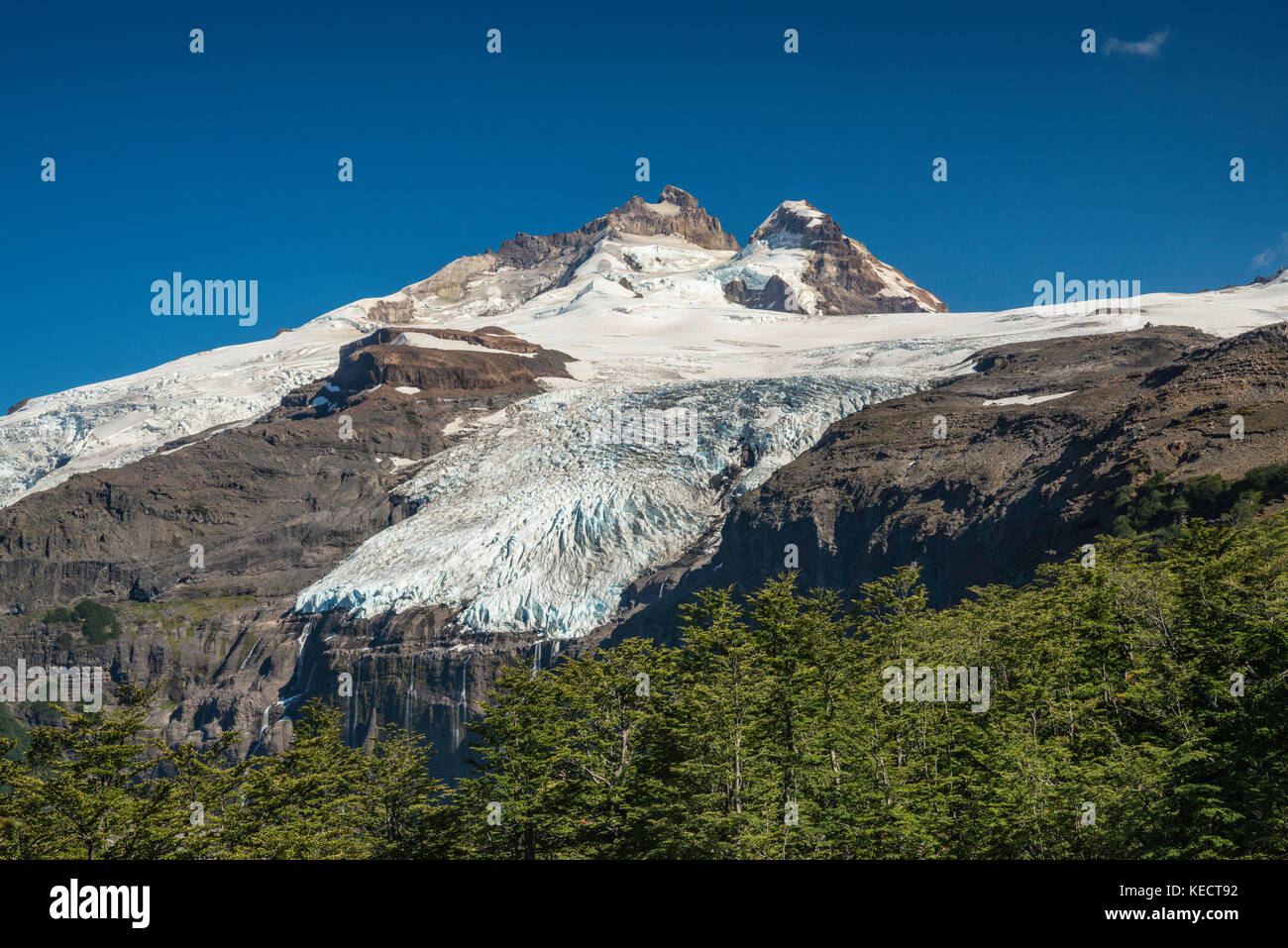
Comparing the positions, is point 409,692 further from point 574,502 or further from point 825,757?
point 825,757

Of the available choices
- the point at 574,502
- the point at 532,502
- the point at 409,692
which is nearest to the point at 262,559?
the point at 532,502

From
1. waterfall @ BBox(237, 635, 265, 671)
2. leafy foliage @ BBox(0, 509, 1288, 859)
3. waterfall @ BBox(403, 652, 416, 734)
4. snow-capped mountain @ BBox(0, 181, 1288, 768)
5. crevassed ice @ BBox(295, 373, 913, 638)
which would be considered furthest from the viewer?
waterfall @ BBox(237, 635, 265, 671)

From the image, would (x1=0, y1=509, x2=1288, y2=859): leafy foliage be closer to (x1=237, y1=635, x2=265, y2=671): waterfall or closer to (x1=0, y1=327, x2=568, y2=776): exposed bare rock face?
(x1=0, y1=327, x2=568, y2=776): exposed bare rock face

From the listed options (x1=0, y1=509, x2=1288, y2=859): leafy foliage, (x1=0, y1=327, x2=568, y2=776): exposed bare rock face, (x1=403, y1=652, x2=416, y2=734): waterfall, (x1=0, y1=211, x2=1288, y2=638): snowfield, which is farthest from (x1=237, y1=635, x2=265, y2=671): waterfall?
(x1=0, y1=509, x2=1288, y2=859): leafy foliage

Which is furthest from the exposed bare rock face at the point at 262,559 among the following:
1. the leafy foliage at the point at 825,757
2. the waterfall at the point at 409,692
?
the leafy foliage at the point at 825,757

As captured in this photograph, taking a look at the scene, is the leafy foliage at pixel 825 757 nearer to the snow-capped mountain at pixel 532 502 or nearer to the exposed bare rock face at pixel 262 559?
the snow-capped mountain at pixel 532 502

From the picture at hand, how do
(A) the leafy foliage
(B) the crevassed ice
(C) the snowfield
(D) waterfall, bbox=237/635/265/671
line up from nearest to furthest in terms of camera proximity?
1. (A) the leafy foliage
2. (B) the crevassed ice
3. (C) the snowfield
4. (D) waterfall, bbox=237/635/265/671
